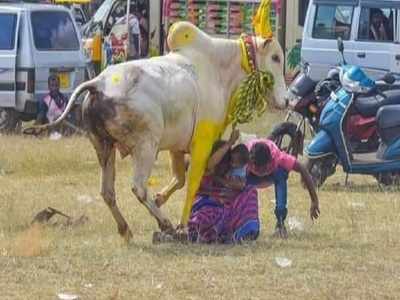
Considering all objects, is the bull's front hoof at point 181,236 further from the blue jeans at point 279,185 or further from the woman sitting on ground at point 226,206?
the blue jeans at point 279,185

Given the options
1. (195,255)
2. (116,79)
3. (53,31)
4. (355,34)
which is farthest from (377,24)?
(195,255)

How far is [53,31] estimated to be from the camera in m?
20.0

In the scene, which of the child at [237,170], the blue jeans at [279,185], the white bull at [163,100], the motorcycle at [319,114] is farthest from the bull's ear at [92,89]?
the motorcycle at [319,114]

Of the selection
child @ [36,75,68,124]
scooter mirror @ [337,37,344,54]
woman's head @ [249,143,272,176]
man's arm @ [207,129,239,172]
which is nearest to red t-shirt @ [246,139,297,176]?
woman's head @ [249,143,272,176]

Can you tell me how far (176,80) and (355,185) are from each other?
421cm

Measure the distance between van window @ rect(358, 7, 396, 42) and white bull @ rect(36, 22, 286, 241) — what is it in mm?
10710

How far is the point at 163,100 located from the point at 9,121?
10375 mm

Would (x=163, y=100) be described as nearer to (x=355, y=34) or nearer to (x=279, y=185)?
(x=279, y=185)

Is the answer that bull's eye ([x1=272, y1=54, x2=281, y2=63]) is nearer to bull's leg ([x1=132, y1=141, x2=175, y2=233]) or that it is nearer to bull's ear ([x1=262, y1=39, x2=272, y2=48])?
bull's ear ([x1=262, y1=39, x2=272, y2=48])

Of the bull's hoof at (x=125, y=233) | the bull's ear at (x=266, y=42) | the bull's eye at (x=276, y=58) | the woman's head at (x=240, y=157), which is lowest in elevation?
the bull's hoof at (x=125, y=233)

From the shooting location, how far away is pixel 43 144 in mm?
17438

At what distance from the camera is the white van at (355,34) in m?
20.8

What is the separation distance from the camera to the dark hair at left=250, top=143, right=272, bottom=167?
995 centimetres

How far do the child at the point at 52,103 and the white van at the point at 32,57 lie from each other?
187 millimetres
